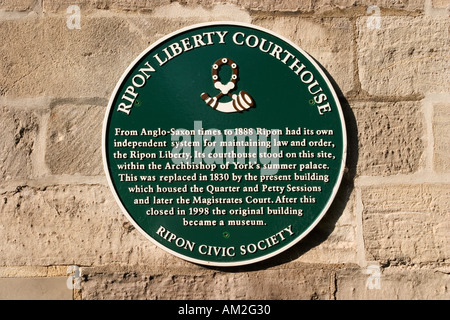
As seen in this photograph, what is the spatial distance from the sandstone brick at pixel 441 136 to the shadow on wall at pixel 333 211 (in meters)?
0.40

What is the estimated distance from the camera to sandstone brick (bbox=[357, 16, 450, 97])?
9.24ft

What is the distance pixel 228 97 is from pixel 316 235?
807 millimetres

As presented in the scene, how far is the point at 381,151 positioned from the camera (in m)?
2.80

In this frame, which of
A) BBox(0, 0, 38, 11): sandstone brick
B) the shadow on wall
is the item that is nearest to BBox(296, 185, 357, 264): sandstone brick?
the shadow on wall

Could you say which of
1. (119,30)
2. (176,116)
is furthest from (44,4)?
(176,116)

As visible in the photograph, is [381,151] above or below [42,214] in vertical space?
above

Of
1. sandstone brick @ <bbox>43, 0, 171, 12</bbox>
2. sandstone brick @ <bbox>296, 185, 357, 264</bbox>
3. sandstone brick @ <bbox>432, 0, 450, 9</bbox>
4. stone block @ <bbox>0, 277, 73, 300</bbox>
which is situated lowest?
stone block @ <bbox>0, 277, 73, 300</bbox>

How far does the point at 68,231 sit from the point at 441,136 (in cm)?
192

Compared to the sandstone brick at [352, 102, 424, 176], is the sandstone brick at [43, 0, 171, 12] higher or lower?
higher

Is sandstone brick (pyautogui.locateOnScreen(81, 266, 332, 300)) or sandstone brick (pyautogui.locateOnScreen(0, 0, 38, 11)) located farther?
sandstone brick (pyautogui.locateOnScreen(0, 0, 38, 11))

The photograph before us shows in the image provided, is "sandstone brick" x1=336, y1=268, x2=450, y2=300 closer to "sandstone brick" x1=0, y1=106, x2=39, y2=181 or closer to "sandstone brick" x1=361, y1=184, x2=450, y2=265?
"sandstone brick" x1=361, y1=184, x2=450, y2=265

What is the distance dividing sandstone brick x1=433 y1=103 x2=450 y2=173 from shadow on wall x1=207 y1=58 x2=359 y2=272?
398 millimetres

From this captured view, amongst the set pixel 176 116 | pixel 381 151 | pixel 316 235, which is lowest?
pixel 316 235

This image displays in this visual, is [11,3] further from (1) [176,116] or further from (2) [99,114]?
(1) [176,116]
